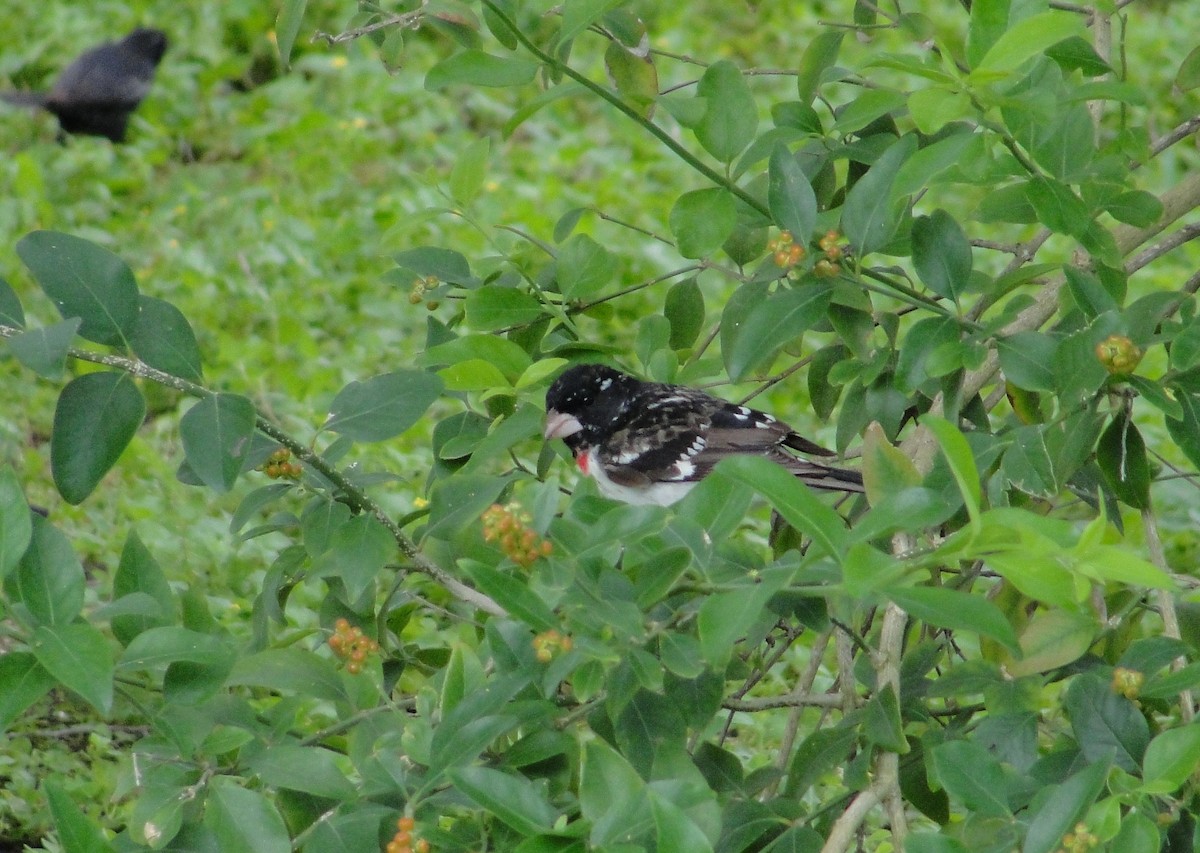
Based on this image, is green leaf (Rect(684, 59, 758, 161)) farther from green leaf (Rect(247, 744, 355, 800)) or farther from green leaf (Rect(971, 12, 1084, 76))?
green leaf (Rect(247, 744, 355, 800))

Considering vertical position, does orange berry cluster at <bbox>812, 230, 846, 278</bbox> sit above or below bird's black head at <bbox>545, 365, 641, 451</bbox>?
above

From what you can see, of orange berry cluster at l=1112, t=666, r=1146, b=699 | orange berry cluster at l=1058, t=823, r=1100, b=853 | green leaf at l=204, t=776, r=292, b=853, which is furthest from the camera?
orange berry cluster at l=1112, t=666, r=1146, b=699

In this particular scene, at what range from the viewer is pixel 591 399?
4070 millimetres

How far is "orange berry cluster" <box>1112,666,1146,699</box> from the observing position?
A: 2004 mm

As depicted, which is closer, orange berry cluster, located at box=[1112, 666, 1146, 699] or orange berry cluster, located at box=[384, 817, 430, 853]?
orange berry cluster, located at box=[384, 817, 430, 853]

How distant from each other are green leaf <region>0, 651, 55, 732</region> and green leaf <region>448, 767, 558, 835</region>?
508 millimetres

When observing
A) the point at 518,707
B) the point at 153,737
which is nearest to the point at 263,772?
the point at 153,737

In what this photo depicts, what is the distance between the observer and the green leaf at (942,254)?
93.0 inches

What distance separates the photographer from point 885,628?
8.16 ft

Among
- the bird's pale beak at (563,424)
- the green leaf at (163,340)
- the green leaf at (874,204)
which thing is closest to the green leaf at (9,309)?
the green leaf at (163,340)

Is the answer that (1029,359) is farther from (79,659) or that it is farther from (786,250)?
(79,659)

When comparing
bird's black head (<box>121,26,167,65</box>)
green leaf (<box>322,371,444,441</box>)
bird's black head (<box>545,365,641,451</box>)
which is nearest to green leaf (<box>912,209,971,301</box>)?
green leaf (<box>322,371,444,441</box>)

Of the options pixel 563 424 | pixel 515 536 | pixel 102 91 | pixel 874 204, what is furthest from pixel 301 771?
pixel 102 91

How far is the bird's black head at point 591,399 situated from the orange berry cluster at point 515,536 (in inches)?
86.3
